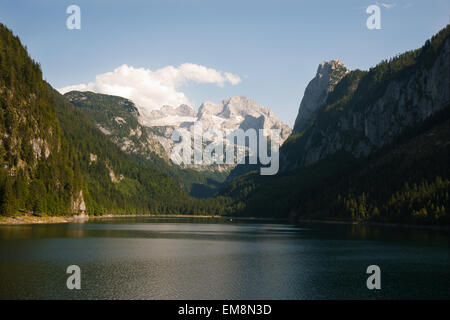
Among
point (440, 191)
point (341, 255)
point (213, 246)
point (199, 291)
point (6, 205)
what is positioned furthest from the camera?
point (440, 191)

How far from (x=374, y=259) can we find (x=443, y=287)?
2925 centimetres

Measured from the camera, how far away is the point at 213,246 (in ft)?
391

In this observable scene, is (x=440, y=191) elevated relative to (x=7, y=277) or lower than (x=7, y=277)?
elevated

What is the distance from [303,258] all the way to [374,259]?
15.1m

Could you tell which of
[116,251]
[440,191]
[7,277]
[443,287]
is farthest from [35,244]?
[440,191]

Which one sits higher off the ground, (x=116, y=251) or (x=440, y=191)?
(x=440, y=191)
